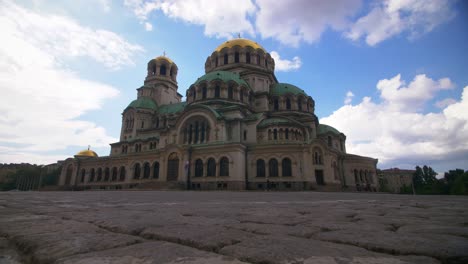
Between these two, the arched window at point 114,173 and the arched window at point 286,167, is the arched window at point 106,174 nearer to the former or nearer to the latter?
the arched window at point 114,173

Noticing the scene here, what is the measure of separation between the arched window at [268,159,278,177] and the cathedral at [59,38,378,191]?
105mm

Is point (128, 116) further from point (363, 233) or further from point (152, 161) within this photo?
point (363, 233)

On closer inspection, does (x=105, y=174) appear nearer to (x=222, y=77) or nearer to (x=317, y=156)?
(x=222, y=77)

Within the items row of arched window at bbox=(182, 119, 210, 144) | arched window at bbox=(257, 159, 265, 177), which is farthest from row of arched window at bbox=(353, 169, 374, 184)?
row of arched window at bbox=(182, 119, 210, 144)

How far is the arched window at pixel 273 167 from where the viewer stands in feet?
83.4

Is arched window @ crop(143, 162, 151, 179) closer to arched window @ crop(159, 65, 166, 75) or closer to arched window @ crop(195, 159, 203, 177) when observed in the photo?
arched window @ crop(195, 159, 203, 177)

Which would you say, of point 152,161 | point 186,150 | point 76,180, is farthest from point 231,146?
point 76,180

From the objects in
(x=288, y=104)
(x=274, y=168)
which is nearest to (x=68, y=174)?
(x=274, y=168)

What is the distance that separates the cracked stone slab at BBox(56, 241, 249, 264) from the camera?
4.32ft

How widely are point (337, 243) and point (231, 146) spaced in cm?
2363

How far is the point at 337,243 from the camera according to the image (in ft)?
5.82

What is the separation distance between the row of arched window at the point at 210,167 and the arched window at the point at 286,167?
590 centimetres

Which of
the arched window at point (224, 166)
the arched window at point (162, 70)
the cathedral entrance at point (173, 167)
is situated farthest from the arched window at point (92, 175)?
the arched window at point (224, 166)

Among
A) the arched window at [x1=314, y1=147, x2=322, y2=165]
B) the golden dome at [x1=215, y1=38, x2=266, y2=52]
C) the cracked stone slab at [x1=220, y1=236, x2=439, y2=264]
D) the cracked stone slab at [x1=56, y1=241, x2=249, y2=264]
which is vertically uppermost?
the golden dome at [x1=215, y1=38, x2=266, y2=52]
